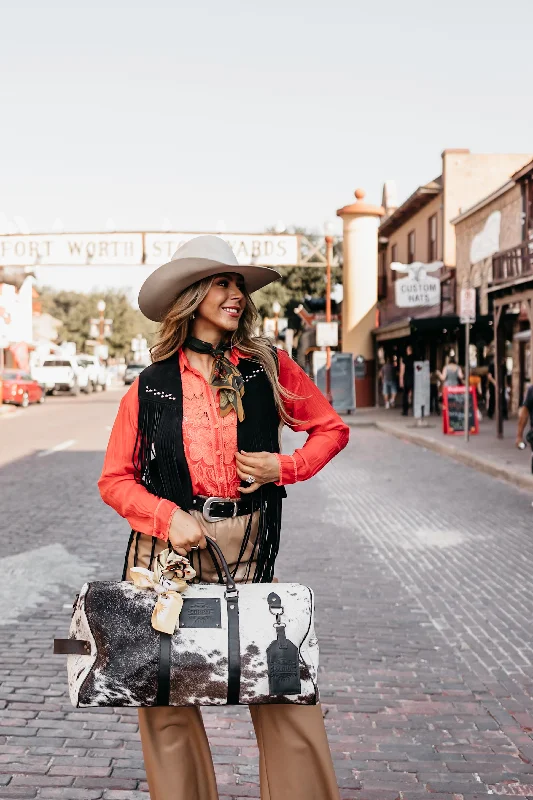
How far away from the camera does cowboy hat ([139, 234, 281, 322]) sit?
2666 mm

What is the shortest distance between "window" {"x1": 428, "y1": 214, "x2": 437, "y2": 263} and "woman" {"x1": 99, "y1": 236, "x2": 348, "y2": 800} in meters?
29.1

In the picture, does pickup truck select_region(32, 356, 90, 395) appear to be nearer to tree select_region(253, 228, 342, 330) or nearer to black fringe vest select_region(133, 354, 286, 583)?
tree select_region(253, 228, 342, 330)

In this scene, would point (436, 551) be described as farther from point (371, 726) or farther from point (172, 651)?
point (172, 651)

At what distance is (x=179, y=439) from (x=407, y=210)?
32191mm

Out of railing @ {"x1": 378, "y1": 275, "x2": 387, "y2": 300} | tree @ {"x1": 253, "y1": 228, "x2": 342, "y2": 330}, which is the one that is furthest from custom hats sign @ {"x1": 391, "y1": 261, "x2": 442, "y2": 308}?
tree @ {"x1": 253, "y1": 228, "x2": 342, "y2": 330}

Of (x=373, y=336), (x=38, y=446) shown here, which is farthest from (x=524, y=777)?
(x=373, y=336)

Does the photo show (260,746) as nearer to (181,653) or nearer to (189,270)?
(181,653)

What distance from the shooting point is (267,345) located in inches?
111

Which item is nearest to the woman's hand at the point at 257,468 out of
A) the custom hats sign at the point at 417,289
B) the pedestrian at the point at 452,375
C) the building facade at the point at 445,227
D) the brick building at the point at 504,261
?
the brick building at the point at 504,261

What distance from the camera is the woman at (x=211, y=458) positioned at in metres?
2.51

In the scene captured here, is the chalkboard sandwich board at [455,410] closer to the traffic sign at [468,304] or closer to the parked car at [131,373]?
the traffic sign at [468,304]

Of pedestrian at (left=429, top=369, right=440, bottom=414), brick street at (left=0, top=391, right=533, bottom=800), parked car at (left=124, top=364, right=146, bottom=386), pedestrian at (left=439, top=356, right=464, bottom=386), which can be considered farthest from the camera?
parked car at (left=124, top=364, right=146, bottom=386)

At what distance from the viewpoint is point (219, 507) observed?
262cm

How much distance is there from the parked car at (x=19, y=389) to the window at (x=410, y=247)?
15160 mm
